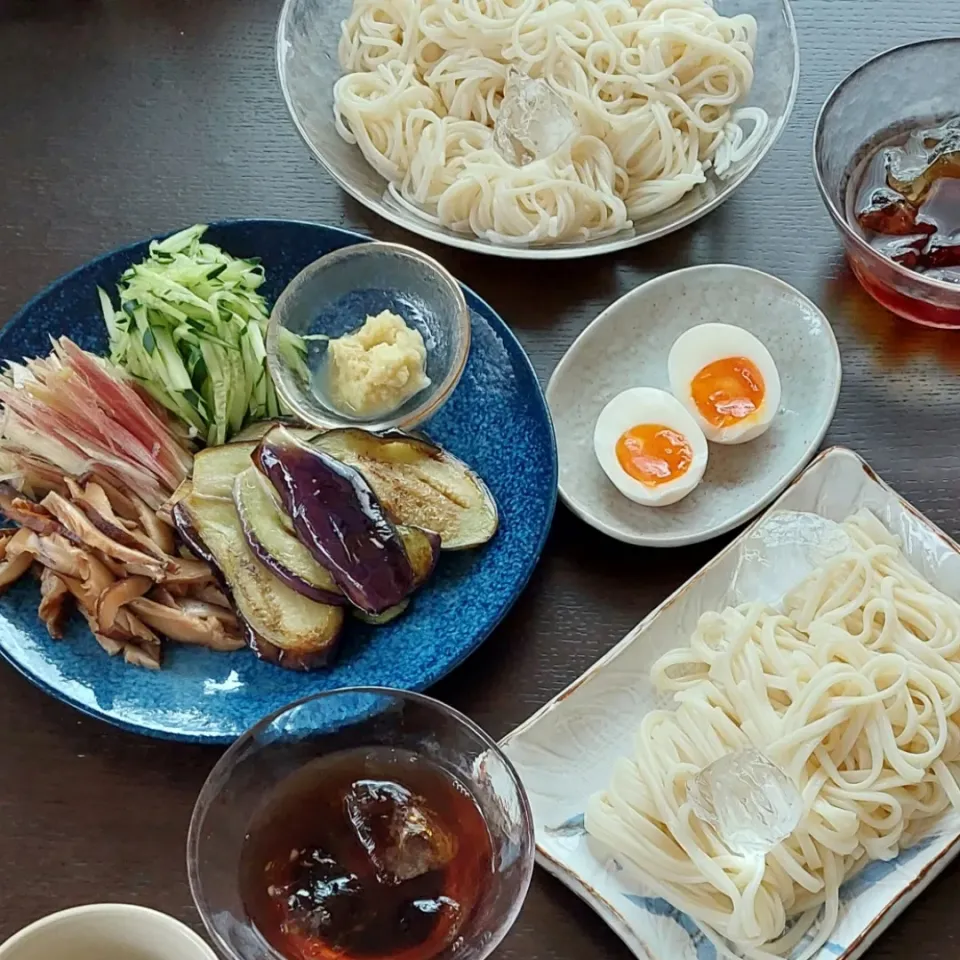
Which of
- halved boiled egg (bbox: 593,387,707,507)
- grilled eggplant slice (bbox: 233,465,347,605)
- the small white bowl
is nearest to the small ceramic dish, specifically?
halved boiled egg (bbox: 593,387,707,507)

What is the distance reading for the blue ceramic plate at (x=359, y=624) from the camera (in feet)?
5.80

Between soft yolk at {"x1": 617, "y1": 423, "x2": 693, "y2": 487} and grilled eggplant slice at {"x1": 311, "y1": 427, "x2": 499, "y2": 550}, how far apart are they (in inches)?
9.4

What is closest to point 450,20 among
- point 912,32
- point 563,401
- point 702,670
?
point 563,401

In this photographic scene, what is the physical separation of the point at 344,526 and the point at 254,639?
21cm

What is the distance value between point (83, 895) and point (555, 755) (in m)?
0.70

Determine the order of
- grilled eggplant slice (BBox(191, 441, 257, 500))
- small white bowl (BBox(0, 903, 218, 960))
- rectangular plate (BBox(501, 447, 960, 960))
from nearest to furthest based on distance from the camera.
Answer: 1. small white bowl (BBox(0, 903, 218, 960))
2. rectangular plate (BBox(501, 447, 960, 960))
3. grilled eggplant slice (BBox(191, 441, 257, 500))

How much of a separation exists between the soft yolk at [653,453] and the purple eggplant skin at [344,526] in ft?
1.37

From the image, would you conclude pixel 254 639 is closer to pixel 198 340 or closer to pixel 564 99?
pixel 198 340

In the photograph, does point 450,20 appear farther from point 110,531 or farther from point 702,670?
point 702,670

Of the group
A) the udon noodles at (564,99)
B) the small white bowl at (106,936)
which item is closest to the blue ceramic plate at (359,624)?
the udon noodles at (564,99)

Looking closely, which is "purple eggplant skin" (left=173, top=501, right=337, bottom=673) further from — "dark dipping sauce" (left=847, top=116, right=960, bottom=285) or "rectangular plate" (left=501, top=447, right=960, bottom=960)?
"dark dipping sauce" (left=847, top=116, right=960, bottom=285)

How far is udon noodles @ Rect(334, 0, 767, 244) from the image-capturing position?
7.04 ft

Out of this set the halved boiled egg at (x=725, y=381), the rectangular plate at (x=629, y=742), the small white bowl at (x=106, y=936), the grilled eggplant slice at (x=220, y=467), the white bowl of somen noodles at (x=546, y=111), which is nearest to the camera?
the small white bowl at (x=106, y=936)

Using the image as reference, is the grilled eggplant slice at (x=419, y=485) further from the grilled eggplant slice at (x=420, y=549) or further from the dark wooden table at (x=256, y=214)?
the dark wooden table at (x=256, y=214)
